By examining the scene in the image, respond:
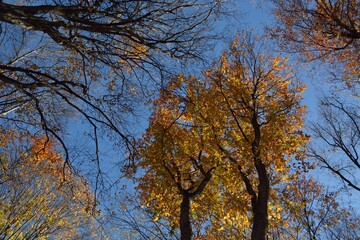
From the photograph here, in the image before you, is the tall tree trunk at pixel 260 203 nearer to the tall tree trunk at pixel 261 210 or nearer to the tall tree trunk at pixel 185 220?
the tall tree trunk at pixel 261 210

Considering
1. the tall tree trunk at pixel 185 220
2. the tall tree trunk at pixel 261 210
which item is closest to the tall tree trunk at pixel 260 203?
the tall tree trunk at pixel 261 210

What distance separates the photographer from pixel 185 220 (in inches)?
341

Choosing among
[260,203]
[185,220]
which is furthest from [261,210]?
[185,220]

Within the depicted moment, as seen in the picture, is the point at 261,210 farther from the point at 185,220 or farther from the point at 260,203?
the point at 185,220

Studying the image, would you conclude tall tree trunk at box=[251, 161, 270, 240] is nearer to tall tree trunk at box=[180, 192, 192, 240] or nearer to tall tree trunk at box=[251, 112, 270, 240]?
tall tree trunk at box=[251, 112, 270, 240]

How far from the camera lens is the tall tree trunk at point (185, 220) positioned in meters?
8.38

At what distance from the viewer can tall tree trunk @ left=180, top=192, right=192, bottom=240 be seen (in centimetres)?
838

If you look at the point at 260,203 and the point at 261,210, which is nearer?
the point at 261,210

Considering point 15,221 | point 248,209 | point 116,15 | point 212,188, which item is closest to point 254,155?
point 248,209

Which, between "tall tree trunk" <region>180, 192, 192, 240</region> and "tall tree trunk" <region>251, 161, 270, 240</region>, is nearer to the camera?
"tall tree trunk" <region>251, 161, 270, 240</region>

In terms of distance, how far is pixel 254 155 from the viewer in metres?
8.44

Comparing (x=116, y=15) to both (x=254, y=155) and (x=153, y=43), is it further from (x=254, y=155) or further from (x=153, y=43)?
(x=254, y=155)

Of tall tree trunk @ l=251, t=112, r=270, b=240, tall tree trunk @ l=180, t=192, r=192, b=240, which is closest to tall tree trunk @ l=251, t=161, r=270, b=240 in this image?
tall tree trunk @ l=251, t=112, r=270, b=240

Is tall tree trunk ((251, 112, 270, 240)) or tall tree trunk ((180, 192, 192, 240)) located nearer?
Answer: tall tree trunk ((251, 112, 270, 240))
